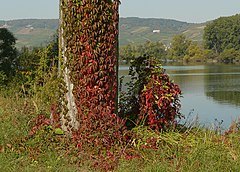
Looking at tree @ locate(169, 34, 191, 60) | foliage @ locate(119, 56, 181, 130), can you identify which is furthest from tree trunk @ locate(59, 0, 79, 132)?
tree @ locate(169, 34, 191, 60)

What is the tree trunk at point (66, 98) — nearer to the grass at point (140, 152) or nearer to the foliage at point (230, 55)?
the grass at point (140, 152)

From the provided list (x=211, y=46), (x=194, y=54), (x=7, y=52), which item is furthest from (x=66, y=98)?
(x=211, y=46)

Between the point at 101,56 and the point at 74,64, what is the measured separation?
405 millimetres

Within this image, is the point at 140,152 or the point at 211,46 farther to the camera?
the point at 211,46

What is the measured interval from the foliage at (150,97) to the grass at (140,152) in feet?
0.84

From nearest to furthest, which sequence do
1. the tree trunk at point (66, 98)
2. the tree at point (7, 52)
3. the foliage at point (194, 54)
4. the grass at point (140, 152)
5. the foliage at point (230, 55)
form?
the grass at point (140, 152)
the tree trunk at point (66, 98)
the tree at point (7, 52)
the foliage at point (230, 55)
the foliage at point (194, 54)

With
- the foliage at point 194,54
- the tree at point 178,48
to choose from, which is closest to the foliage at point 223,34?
the foliage at point 194,54

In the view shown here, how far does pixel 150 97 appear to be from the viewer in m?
6.61

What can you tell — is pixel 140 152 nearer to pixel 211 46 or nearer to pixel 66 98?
pixel 66 98

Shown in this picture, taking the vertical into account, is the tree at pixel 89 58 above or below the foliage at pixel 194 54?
above

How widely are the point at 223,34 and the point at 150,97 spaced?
290 feet

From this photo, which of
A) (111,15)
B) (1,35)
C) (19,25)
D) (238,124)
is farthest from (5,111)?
(19,25)

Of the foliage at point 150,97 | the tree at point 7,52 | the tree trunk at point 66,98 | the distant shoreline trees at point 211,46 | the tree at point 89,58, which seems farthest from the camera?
the distant shoreline trees at point 211,46

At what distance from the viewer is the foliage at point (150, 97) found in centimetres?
664
